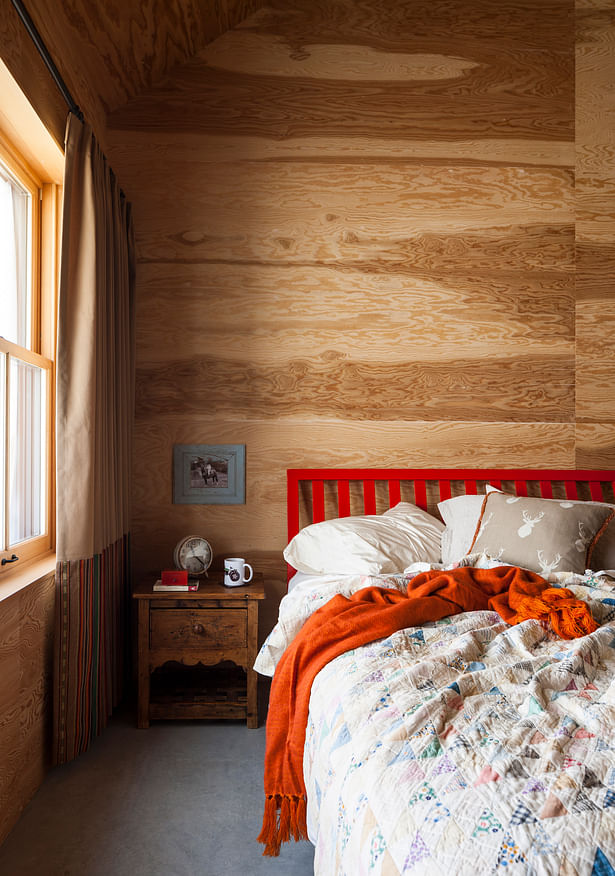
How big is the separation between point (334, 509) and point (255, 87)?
1928 millimetres

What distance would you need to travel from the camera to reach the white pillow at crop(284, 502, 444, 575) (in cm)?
226

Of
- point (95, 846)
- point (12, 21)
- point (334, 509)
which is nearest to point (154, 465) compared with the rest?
point (334, 509)

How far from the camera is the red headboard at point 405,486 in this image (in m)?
2.70

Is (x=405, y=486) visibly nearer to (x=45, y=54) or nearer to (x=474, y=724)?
(x=474, y=724)

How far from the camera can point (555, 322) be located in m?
2.84

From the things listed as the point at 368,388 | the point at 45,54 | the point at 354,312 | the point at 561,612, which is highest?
the point at 45,54

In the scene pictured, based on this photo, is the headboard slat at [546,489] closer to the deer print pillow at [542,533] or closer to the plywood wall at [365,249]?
the plywood wall at [365,249]

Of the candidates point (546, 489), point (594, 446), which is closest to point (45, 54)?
point (546, 489)

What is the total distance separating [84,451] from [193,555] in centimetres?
68

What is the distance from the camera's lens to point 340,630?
58.9 inches

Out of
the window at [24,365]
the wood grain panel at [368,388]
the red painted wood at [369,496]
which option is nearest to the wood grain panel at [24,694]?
the window at [24,365]

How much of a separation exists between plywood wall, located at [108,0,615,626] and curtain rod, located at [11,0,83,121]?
0.72 metres

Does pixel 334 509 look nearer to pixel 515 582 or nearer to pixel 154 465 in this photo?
pixel 154 465

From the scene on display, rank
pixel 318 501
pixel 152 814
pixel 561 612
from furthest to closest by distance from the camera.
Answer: pixel 318 501
pixel 152 814
pixel 561 612
